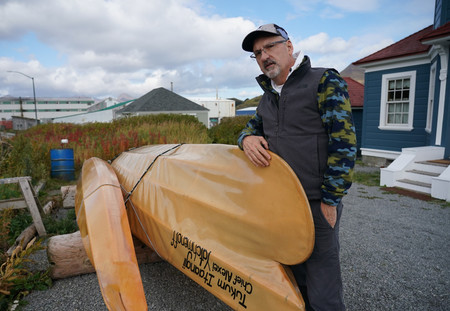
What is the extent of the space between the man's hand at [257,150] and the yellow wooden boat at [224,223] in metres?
0.06

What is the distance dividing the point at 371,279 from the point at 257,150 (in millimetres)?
2313

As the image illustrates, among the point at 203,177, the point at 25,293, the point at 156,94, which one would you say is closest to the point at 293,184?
the point at 203,177

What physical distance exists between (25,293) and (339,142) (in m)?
3.23

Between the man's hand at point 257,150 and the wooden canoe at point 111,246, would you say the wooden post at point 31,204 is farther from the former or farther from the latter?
the man's hand at point 257,150

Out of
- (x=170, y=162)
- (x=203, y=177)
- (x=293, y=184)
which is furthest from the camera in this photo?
(x=170, y=162)

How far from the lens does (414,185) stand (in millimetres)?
7188

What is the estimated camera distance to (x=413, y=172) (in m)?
7.50

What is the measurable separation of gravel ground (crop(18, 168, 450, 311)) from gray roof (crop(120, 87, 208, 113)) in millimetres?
27377

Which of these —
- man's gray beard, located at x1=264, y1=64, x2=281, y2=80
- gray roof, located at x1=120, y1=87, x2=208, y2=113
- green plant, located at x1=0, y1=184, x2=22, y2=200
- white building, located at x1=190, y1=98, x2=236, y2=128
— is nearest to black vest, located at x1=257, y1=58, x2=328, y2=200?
man's gray beard, located at x1=264, y1=64, x2=281, y2=80

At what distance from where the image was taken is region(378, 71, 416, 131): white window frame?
9.81 meters

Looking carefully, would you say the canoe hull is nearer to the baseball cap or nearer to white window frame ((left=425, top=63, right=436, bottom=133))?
the baseball cap

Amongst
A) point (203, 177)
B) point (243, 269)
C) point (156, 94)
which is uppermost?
point (156, 94)

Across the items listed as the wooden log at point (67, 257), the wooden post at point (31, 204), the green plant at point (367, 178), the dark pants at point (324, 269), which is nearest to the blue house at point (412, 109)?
the green plant at point (367, 178)

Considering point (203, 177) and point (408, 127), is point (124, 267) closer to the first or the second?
point (203, 177)
